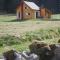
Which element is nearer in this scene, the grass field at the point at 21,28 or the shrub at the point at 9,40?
the shrub at the point at 9,40

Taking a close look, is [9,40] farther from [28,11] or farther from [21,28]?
[28,11]

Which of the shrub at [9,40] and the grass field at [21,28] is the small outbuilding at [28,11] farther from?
the shrub at [9,40]

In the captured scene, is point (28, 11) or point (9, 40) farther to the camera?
point (28, 11)

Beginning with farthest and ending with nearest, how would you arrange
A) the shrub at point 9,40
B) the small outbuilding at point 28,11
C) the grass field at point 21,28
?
1. the small outbuilding at point 28,11
2. the grass field at point 21,28
3. the shrub at point 9,40

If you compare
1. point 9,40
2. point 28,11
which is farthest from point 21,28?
point 28,11

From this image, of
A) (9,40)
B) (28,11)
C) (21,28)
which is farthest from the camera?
(28,11)

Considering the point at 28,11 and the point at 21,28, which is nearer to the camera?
the point at 21,28

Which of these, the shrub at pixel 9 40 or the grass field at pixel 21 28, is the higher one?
the shrub at pixel 9 40

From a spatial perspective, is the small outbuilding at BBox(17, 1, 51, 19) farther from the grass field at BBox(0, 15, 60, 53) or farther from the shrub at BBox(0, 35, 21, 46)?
the shrub at BBox(0, 35, 21, 46)

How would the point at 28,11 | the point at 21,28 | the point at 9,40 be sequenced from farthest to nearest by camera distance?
the point at 28,11 → the point at 21,28 → the point at 9,40

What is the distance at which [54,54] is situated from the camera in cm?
714

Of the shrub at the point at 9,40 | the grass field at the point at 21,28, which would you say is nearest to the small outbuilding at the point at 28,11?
the grass field at the point at 21,28

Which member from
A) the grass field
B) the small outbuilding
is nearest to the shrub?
the grass field

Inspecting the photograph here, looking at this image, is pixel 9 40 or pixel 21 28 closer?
pixel 9 40
